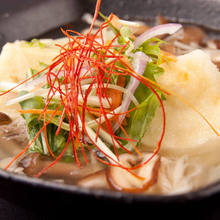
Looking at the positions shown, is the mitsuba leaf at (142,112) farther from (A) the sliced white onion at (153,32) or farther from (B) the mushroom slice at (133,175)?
(A) the sliced white onion at (153,32)

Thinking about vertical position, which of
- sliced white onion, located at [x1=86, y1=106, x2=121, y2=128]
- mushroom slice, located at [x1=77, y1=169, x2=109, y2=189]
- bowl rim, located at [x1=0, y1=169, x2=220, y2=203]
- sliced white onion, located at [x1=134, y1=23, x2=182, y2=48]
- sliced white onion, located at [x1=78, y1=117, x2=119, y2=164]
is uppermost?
sliced white onion, located at [x1=134, y1=23, x2=182, y2=48]

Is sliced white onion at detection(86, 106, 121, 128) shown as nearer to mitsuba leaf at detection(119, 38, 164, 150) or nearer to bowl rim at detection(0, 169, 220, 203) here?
mitsuba leaf at detection(119, 38, 164, 150)

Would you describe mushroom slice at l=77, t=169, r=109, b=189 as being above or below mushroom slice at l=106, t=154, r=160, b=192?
below

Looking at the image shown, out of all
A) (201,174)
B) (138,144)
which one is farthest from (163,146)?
(201,174)

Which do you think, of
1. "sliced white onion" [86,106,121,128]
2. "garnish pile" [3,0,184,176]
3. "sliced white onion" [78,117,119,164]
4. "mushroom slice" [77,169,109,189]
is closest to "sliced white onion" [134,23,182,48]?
"garnish pile" [3,0,184,176]

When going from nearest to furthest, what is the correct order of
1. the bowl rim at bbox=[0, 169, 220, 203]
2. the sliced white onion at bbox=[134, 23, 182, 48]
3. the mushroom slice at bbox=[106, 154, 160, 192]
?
the bowl rim at bbox=[0, 169, 220, 203]
the mushroom slice at bbox=[106, 154, 160, 192]
the sliced white onion at bbox=[134, 23, 182, 48]

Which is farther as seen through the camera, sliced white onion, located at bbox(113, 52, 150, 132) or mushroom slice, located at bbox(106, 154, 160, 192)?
sliced white onion, located at bbox(113, 52, 150, 132)

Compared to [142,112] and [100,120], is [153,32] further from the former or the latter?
[100,120]
